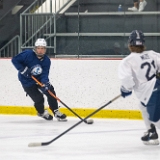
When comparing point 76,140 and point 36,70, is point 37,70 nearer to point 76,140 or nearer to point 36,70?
point 36,70

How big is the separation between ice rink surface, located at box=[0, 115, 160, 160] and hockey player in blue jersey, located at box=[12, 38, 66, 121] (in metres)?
0.22

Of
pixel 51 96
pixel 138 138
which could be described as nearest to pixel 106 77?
pixel 51 96

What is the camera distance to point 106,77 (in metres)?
8.92

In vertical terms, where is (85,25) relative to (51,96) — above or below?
above

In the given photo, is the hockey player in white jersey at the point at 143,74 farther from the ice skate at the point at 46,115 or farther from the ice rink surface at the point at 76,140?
the ice skate at the point at 46,115

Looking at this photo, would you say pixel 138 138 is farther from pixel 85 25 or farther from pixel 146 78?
pixel 85 25

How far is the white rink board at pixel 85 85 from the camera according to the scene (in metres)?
8.87

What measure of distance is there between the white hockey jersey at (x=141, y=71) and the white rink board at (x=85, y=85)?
2.66m

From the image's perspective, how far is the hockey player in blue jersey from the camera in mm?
8383

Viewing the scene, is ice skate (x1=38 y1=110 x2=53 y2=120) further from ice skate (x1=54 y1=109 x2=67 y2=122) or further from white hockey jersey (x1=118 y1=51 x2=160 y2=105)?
white hockey jersey (x1=118 y1=51 x2=160 y2=105)

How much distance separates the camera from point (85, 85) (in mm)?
9047

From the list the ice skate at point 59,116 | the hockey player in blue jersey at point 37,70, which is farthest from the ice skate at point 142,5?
the ice skate at point 59,116

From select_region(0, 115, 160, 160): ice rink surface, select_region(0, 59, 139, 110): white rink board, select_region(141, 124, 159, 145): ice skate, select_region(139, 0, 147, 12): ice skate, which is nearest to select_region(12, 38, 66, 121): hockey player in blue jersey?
select_region(0, 115, 160, 160): ice rink surface

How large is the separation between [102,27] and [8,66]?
133 cm
